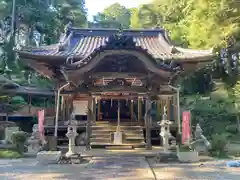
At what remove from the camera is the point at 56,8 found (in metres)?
39.3

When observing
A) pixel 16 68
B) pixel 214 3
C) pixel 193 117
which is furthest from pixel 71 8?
pixel 193 117

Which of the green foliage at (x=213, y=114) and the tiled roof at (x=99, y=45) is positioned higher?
the tiled roof at (x=99, y=45)

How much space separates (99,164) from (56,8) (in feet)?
108

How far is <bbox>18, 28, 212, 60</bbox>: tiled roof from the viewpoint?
46.4ft

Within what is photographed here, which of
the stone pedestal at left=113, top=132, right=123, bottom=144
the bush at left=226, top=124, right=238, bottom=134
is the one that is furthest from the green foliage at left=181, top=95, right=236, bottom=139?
the stone pedestal at left=113, top=132, right=123, bottom=144

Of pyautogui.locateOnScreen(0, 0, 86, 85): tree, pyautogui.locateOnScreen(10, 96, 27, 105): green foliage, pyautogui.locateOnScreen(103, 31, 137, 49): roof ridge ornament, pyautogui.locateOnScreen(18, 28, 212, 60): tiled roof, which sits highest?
pyautogui.locateOnScreen(0, 0, 86, 85): tree

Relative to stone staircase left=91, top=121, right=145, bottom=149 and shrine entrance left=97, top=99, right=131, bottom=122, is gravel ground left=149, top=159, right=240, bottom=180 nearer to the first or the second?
stone staircase left=91, top=121, right=145, bottom=149

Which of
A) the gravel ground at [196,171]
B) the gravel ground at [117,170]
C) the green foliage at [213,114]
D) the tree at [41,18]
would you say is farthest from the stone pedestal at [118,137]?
the tree at [41,18]

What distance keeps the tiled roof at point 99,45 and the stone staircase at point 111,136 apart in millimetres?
3363

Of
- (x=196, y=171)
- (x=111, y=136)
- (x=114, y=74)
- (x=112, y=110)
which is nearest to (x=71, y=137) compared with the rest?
(x=114, y=74)

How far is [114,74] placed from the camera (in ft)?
38.9

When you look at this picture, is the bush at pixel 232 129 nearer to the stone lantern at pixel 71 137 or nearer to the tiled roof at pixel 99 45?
the tiled roof at pixel 99 45

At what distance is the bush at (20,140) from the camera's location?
1198 cm

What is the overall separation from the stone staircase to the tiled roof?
3.36 meters
